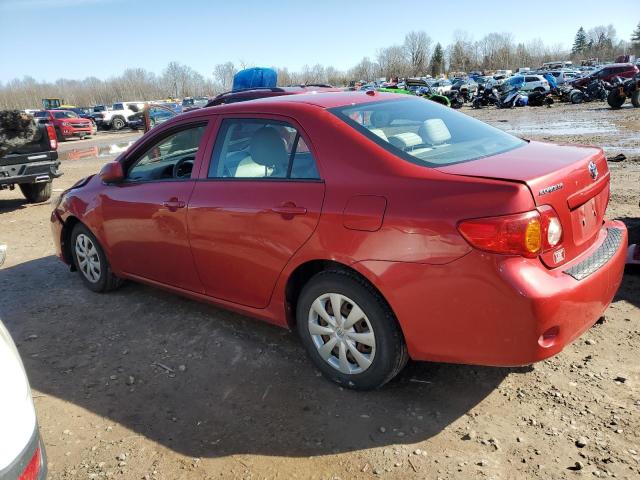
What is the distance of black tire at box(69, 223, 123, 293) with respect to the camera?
4.73m

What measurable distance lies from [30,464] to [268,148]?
216 centimetres

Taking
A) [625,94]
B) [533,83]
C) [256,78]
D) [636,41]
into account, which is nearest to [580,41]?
[636,41]

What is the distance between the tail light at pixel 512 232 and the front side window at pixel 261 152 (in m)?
0.98

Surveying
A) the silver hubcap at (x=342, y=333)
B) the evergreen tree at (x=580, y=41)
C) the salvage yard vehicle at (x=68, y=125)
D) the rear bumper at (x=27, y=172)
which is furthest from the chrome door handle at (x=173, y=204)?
the evergreen tree at (x=580, y=41)

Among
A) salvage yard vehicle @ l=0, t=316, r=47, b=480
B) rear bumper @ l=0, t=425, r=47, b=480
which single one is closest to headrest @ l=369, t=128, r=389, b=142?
salvage yard vehicle @ l=0, t=316, r=47, b=480

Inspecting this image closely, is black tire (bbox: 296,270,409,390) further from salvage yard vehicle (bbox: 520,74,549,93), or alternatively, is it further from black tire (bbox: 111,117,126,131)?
black tire (bbox: 111,117,126,131)

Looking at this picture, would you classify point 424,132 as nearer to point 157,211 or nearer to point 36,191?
point 157,211

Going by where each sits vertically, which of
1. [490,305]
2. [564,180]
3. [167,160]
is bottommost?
[490,305]

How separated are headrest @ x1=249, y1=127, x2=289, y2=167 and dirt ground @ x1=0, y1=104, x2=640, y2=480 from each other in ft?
4.29

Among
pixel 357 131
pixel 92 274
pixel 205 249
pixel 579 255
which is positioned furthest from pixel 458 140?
pixel 92 274

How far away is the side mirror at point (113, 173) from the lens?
14.1 feet

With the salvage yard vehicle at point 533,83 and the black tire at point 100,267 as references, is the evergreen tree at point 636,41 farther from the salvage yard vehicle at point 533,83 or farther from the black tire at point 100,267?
the black tire at point 100,267

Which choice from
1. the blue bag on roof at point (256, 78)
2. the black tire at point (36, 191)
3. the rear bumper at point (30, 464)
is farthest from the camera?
the blue bag on roof at point (256, 78)

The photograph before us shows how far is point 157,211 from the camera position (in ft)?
12.9
